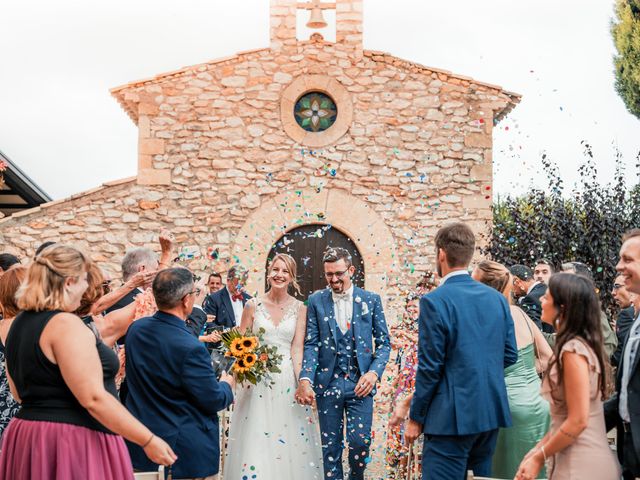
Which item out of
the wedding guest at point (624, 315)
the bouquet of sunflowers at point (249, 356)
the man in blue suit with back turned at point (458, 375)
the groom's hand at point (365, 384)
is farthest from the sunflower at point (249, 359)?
the wedding guest at point (624, 315)

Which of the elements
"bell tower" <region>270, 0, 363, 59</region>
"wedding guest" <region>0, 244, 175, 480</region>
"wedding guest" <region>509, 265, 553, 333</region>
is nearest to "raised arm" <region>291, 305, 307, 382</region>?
"wedding guest" <region>509, 265, 553, 333</region>

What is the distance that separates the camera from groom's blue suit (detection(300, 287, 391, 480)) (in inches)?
236

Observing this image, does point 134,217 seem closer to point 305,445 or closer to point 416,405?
point 305,445

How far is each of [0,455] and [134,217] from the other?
9.02 m

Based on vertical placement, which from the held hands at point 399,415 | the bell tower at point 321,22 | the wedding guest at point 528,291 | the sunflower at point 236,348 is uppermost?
the bell tower at point 321,22

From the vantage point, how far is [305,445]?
20.2 feet

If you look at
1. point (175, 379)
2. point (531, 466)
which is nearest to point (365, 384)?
point (175, 379)

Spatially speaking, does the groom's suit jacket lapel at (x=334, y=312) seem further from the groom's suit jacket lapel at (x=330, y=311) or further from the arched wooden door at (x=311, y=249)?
the arched wooden door at (x=311, y=249)

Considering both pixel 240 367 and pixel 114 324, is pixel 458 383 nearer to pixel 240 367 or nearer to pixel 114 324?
pixel 240 367

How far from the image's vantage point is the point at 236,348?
19.0ft

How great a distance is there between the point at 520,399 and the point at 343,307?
1.64 m

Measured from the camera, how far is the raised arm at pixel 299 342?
6254mm

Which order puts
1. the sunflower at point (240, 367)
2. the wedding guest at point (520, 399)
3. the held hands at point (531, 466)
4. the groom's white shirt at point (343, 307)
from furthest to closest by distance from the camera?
the groom's white shirt at point (343, 307)
the sunflower at point (240, 367)
the wedding guest at point (520, 399)
the held hands at point (531, 466)

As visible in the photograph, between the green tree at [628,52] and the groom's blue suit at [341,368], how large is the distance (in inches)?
571
